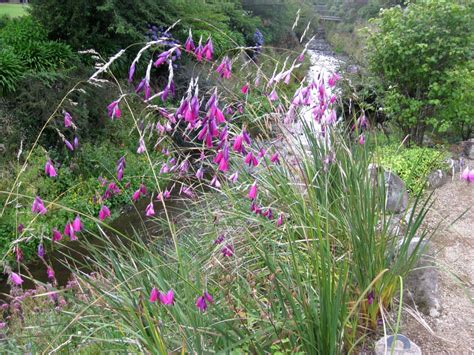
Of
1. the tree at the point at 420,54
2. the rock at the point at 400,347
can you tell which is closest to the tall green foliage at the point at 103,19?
the tree at the point at 420,54

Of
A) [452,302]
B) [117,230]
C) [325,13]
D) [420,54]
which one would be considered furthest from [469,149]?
[325,13]

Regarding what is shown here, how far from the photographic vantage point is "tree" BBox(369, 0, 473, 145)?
5.63 meters

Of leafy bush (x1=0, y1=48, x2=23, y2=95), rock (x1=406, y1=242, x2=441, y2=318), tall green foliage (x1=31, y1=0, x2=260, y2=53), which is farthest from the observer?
tall green foliage (x1=31, y1=0, x2=260, y2=53)

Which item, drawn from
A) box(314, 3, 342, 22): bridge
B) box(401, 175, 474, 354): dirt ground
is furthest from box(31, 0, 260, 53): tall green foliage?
box(314, 3, 342, 22): bridge

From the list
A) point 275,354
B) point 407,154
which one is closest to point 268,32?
point 407,154

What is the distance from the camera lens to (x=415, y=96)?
6.17 meters

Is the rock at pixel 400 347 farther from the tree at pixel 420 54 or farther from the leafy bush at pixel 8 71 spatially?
the leafy bush at pixel 8 71

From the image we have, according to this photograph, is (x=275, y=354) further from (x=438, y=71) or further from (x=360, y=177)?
(x=438, y=71)

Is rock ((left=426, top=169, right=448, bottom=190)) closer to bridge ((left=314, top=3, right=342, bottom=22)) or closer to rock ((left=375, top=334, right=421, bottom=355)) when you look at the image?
rock ((left=375, top=334, right=421, bottom=355))

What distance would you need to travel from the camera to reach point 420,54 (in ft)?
19.2

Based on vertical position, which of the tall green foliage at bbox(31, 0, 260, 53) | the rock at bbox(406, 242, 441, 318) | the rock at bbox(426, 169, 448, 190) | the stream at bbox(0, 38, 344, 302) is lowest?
the stream at bbox(0, 38, 344, 302)

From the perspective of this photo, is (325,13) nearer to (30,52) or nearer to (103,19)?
(103,19)

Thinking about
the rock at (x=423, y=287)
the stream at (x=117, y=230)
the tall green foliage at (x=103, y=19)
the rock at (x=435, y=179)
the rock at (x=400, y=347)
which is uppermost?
the tall green foliage at (x=103, y=19)

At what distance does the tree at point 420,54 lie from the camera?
563 centimetres
